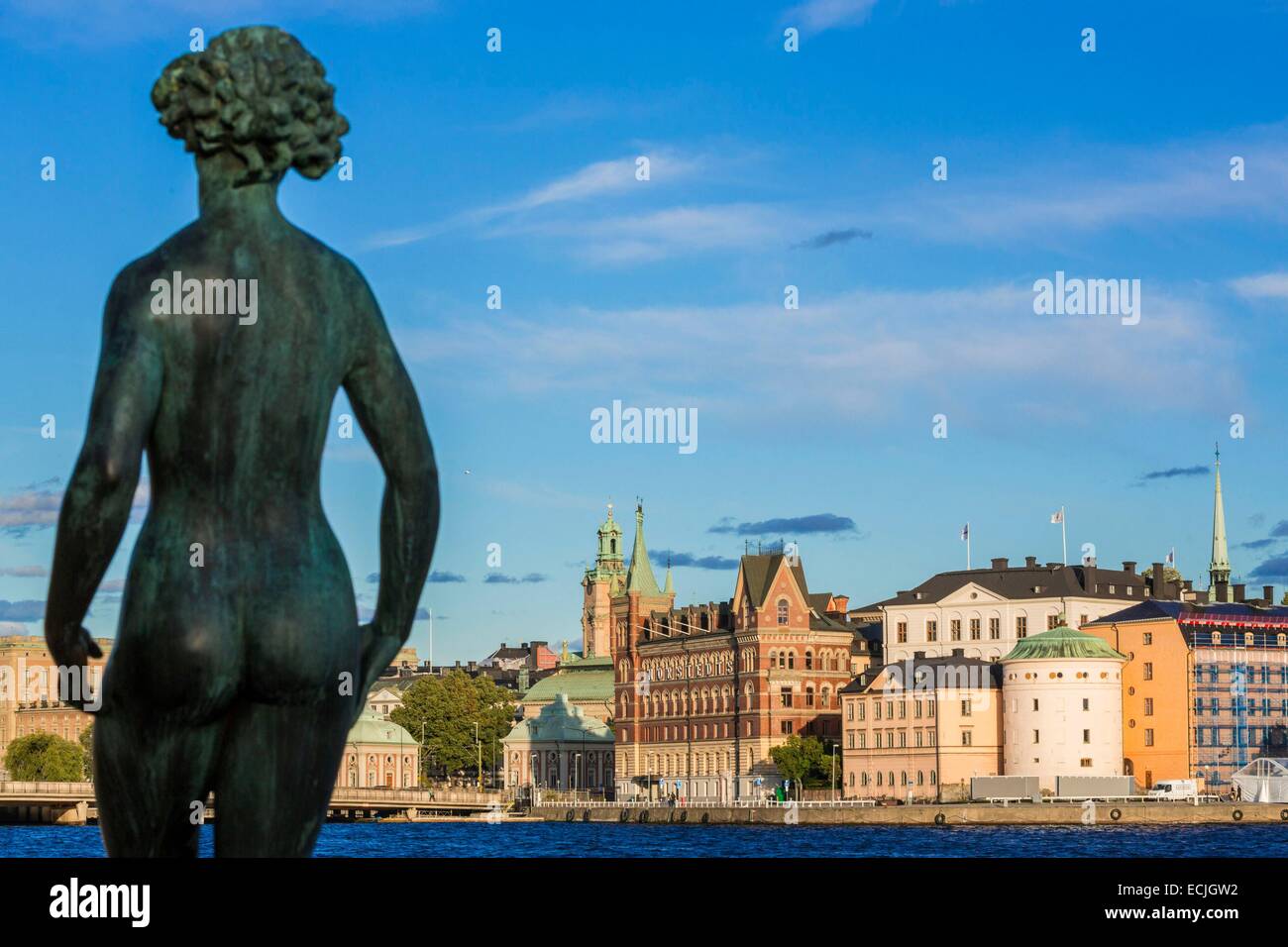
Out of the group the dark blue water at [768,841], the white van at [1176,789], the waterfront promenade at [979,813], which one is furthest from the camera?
the white van at [1176,789]

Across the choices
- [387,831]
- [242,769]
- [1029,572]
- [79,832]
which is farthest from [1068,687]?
[242,769]

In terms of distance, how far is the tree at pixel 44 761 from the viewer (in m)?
136

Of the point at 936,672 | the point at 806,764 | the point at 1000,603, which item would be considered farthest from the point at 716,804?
the point at 1000,603

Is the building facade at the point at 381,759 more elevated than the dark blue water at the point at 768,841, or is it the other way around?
the building facade at the point at 381,759

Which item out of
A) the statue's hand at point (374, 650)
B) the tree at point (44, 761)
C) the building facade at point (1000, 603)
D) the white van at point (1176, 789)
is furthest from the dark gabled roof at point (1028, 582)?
the statue's hand at point (374, 650)

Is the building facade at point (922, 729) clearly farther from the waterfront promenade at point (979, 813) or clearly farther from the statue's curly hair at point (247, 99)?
the statue's curly hair at point (247, 99)

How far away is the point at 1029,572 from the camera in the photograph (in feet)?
441

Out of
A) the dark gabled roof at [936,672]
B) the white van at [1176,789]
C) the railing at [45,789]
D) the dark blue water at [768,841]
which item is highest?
the dark gabled roof at [936,672]

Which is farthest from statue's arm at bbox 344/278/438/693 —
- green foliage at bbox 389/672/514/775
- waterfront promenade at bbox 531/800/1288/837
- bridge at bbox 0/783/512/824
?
green foliage at bbox 389/672/514/775

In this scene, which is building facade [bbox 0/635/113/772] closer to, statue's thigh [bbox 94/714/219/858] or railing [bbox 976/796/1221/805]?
railing [bbox 976/796/1221/805]

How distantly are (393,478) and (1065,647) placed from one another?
358 ft

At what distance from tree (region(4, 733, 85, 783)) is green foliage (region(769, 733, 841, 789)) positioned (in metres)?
41.1

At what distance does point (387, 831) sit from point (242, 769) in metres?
109

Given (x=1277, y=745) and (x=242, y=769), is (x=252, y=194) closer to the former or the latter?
(x=242, y=769)
